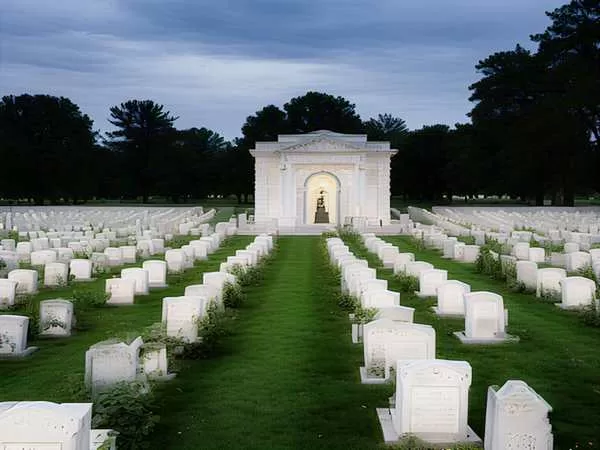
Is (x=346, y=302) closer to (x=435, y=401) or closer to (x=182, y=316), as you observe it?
(x=182, y=316)

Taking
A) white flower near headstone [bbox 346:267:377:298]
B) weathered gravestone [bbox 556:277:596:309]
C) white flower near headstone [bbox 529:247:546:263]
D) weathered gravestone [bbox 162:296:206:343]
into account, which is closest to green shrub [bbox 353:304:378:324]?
white flower near headstone [bbox 346:267:377:298]

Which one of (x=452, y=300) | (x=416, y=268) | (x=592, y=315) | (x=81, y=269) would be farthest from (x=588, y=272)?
(x=81, y=269)

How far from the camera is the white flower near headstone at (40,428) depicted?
6.04m

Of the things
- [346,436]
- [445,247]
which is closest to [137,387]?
[346,436]

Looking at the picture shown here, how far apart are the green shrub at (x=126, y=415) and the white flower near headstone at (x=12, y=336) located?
14.1ft

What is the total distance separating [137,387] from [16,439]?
2.51 m

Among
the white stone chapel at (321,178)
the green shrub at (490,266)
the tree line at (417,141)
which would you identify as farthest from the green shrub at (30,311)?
the tree line at (417,141)

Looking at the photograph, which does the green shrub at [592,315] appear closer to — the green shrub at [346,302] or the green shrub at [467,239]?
the green shrub at [346,302]

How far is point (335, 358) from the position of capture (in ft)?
39.1

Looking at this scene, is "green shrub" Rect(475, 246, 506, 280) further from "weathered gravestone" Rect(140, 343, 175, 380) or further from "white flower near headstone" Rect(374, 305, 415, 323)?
"weathered gravestone" Rect(140, 343, 175, 380)

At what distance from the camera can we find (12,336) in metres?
12.2

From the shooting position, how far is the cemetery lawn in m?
9.84

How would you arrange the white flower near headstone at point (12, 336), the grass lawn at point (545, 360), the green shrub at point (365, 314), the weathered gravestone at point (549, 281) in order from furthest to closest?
the weathered gravestone at point (549, 281) → the green shrub at point (365, 314) → the white flower near headstone at point (12, 336) → the grass lawn at point (545, 360)

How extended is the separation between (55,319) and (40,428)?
323 inches
